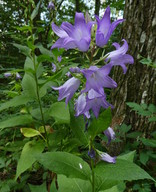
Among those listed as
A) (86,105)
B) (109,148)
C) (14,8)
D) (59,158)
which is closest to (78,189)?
(59,158)

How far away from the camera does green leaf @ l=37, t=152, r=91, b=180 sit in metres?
0.88

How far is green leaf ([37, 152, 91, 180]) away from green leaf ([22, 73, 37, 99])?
0.68 metres

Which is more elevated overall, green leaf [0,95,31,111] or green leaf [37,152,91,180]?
green leaf [0,95,31,111]

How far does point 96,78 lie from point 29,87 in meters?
0.84

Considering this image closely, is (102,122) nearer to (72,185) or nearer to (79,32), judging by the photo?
(79,32)

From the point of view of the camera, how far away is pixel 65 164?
3.05ft

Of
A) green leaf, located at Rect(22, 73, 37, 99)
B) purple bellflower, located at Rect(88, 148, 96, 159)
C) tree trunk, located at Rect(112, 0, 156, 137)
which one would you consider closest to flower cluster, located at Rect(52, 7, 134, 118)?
purple bellflower, located at Rect(88, 148, 96, 159)

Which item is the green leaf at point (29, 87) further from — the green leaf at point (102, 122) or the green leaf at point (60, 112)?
the green leaf at point (102, 122)

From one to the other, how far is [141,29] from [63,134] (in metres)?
1.62

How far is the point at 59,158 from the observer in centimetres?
92

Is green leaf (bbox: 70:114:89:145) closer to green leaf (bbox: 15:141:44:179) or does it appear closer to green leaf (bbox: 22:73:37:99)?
green leaf (bbox: 15:141:44:179)

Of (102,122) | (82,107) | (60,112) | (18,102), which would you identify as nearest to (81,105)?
(82,107)

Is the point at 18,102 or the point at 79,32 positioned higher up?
the point at 79,32

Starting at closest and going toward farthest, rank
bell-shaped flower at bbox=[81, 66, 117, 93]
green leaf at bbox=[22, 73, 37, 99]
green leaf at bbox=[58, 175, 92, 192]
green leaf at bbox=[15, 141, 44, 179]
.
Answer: bell-shaped flower at bbox=[81, 66, 117, 93] → green leaf at bbox=[58, 175, 92, 192] → green leaf at bbox=[15, 141, 44, 179] → green leaf at bbox=[22, 73, 37, 99]
